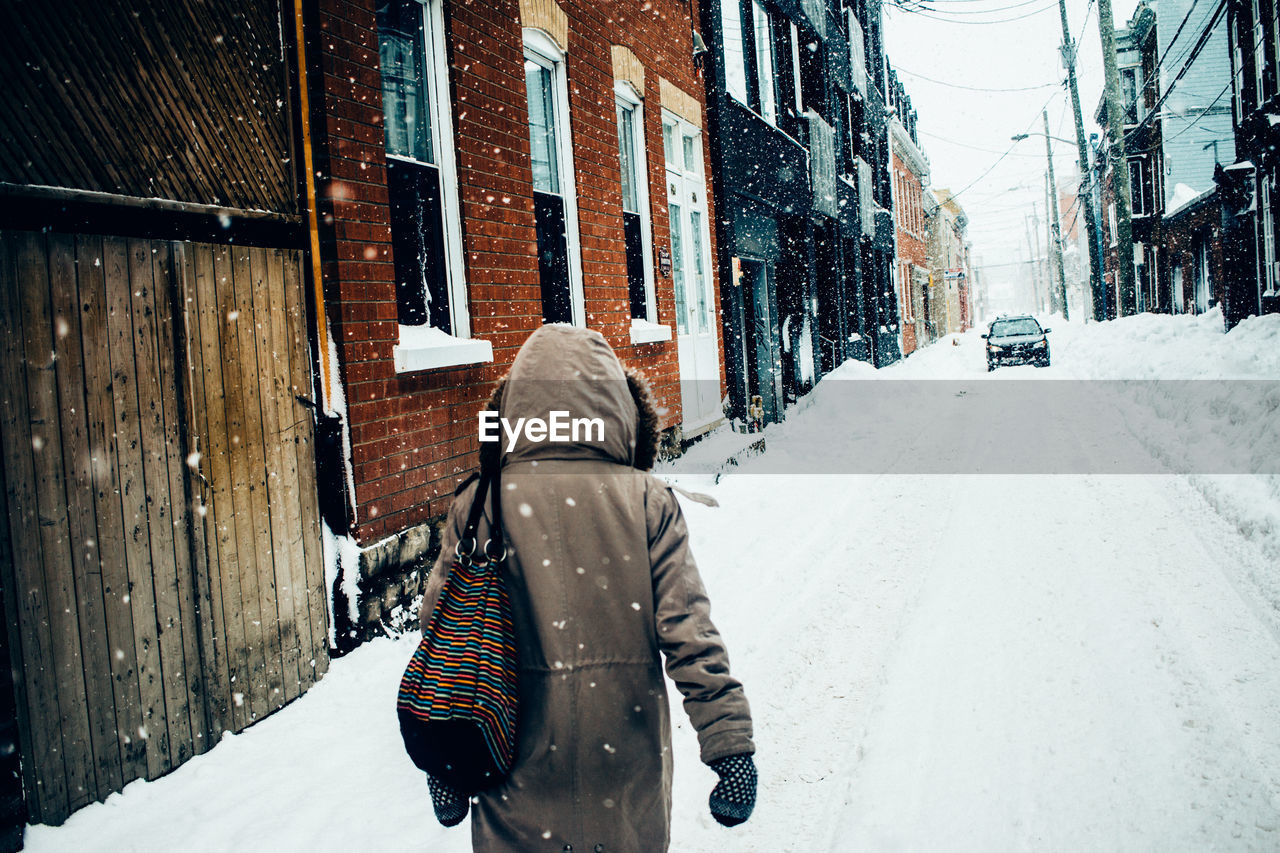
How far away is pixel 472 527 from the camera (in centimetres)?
193

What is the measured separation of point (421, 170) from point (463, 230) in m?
0.47

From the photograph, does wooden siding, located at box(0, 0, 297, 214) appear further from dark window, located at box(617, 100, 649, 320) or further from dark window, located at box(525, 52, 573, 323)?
dark window, located at box(617, 100, 649, 320)

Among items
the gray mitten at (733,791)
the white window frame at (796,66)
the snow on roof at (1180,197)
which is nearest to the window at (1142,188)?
the snow on roof at (1180,197)

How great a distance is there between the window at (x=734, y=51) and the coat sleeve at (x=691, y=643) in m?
11.5

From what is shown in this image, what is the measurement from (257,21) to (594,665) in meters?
3.71

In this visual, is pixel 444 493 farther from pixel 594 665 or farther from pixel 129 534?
pixel 594 665

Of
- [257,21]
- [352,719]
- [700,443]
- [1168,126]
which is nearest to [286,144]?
[257,21]

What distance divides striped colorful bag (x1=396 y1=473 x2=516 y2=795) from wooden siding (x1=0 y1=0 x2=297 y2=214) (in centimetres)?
231

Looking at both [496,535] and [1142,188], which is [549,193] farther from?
[1142,188]

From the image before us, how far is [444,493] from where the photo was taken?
209 inches

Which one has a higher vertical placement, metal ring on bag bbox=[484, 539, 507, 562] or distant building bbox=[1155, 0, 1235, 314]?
distant building bbox=[1155, 0, 1235, 314]

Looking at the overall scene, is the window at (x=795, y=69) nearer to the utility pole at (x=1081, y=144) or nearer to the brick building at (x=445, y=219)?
the brick building at (x=445, y=219)

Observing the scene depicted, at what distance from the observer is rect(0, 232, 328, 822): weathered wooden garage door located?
9.13 ft

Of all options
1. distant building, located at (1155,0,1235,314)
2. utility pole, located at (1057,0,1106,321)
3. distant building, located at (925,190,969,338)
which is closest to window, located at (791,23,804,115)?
utility pole, located at (1057,0,1106,321)
